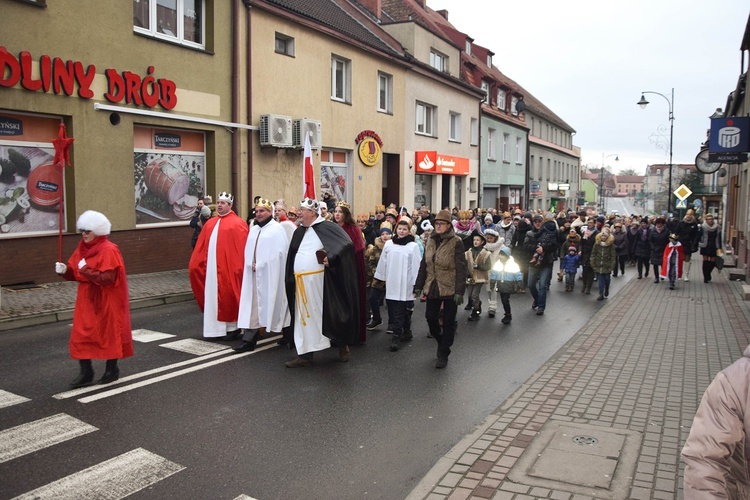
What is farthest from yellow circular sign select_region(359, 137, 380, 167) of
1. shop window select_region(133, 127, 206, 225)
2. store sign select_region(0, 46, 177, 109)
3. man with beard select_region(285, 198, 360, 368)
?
man with beard select_region(285, 198, 360, 368)

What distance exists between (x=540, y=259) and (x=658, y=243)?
692 centimetres

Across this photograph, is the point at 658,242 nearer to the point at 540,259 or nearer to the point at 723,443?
the point at 540,259

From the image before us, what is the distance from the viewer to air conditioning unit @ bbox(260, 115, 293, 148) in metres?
16.8

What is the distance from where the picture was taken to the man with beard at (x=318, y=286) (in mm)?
7516

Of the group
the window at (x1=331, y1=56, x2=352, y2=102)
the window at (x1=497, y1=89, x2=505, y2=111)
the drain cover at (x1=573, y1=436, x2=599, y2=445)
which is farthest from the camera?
the window at (x1=497, y1=89, x2=505, y2=111)

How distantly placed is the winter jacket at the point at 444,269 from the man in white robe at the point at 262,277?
6.03ft

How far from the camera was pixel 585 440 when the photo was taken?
16.9 ft

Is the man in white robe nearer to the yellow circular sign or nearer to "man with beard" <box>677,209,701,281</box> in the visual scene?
"man with beard" <box>677,209,701,281</box>

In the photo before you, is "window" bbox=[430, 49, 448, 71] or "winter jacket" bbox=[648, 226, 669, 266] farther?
"window" bbox=[430, 49, 448, 71]

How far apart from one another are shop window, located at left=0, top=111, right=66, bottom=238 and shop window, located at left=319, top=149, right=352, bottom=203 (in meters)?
8.92

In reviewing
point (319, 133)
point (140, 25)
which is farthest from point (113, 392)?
point (319, 133)

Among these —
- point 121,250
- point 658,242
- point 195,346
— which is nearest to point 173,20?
point 121,250

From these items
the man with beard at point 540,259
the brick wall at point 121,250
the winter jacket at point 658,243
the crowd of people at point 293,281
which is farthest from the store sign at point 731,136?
the brick wall at point 121,250

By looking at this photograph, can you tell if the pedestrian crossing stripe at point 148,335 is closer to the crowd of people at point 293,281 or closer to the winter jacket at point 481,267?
the crowd of people at point 293,281
